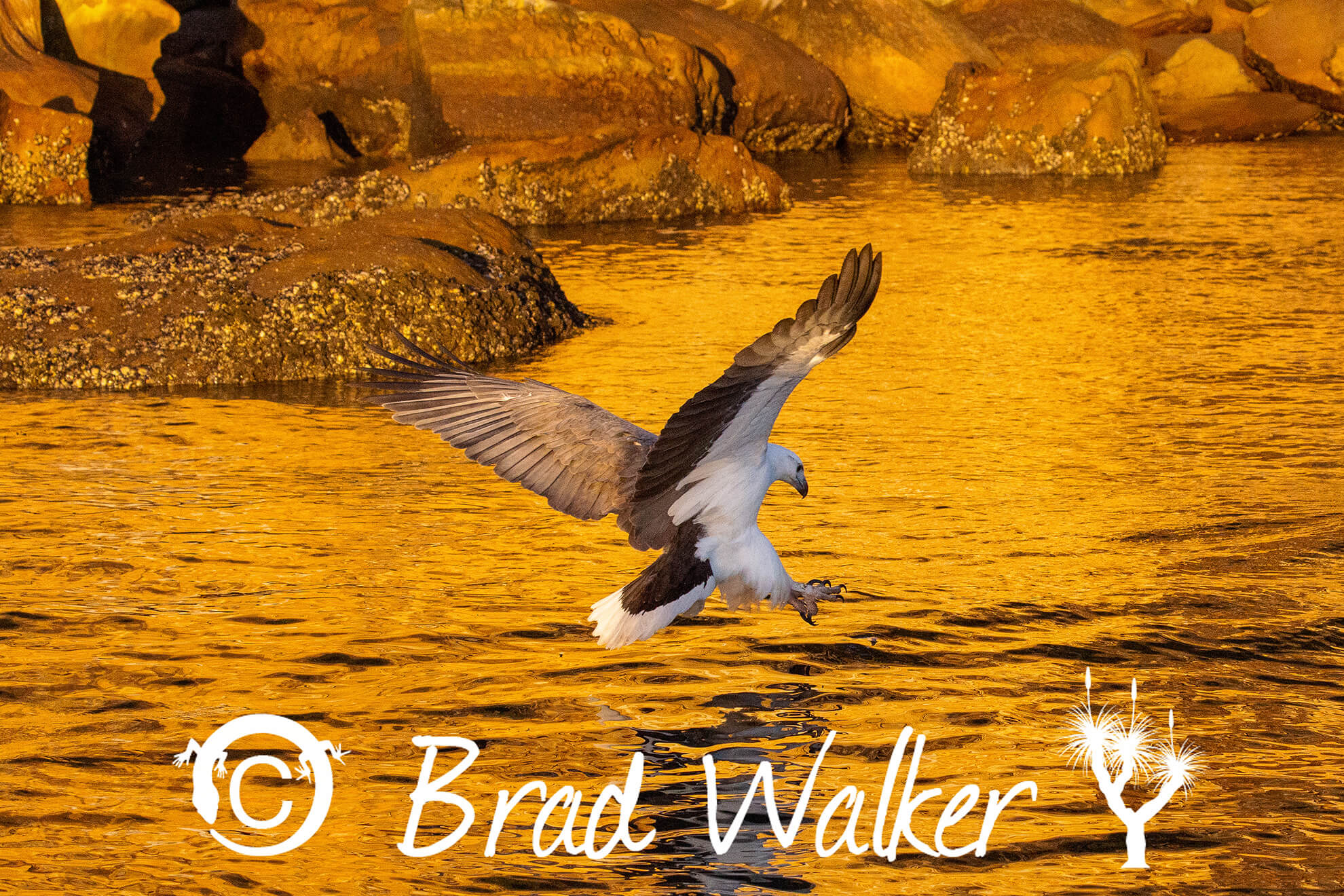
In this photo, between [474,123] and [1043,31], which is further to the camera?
[1043,31]

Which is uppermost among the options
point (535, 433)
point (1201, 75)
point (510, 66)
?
point (1201, 75)

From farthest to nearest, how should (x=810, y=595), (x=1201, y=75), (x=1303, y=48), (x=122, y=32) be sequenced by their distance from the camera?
(x=1201, y=75)
(x=1303, y=48)
(x=122, y=32)
(x=810, y=595)

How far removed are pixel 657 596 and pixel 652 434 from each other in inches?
26.4

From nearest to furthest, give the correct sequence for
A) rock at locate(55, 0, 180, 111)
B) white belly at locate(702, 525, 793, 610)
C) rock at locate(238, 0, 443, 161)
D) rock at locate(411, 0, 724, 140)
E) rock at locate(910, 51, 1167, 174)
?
1. white belly at locate(702, 525, 793, 610)
2. rock at locate(411, 0, 724, 140)
3. rock at locate(910, 51, 1167, 174)
4. rock at locate(55, 0, 180, 111)
5. rock at locate(238, 0, 443, 161)

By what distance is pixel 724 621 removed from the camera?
6.00 metres

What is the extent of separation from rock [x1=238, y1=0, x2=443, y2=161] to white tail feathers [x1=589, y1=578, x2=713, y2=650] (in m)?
17.6

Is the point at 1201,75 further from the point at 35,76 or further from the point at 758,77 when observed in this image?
the point at 35,76

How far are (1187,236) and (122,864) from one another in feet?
40.6

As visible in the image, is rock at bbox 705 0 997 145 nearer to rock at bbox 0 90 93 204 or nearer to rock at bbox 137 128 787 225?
rock at bbox 137 128 787 225

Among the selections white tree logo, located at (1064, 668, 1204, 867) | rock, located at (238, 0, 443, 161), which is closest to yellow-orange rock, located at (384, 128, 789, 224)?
rock, located at (238, 0, 443, 161)

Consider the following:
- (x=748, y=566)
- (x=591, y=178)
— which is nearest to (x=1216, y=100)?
(x=591, y=178)

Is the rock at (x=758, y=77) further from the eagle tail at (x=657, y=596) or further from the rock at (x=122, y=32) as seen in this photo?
the eagle tail at (x=657, y=596)

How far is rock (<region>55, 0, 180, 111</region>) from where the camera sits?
20.6m

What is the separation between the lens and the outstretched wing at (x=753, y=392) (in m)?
3.93
